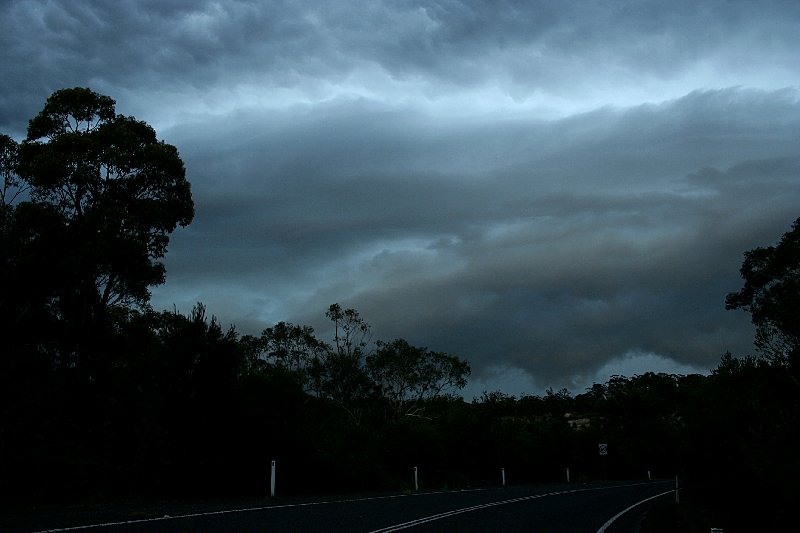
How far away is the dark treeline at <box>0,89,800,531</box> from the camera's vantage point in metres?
18.5

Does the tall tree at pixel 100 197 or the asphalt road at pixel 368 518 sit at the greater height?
the tall tree at pixel 100 197

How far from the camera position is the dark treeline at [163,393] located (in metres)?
18.5

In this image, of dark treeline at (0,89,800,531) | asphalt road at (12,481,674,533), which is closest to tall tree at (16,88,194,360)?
dark treeline at (0,89,800,531)

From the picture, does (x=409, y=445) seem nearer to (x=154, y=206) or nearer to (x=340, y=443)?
(x=340, y=443)

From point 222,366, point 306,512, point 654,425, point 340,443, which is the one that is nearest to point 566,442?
point 654,425

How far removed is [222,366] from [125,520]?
10958 mm

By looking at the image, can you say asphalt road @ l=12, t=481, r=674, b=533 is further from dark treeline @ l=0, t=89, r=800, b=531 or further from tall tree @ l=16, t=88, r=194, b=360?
tall tree @ l=16, t=88, r=194, b=360

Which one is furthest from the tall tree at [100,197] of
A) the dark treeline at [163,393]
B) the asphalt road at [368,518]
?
the asphalt road at [368,518]

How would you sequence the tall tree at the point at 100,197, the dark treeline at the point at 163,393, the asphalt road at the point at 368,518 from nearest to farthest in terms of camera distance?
the asphalt road at the point at 368,518 → the dark treeline at the point at 163,393 → the tall tree at the point at 100,197

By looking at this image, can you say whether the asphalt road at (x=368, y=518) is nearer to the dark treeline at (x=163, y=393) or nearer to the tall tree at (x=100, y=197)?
the dark treeline at (x=163, y=393)

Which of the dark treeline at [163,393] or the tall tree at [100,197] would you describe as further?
the tall tree at [100,197]

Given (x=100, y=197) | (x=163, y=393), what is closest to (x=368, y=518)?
(x=163, y=393)

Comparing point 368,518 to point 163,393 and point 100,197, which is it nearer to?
point 163,393

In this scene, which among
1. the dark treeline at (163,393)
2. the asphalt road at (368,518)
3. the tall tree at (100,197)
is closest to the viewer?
the asphalt road at (368,518)
